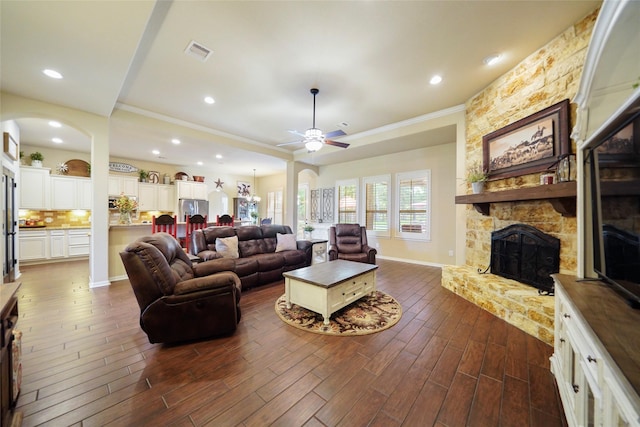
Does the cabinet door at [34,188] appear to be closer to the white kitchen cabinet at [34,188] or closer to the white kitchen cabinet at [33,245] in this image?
the white kitchen cabinet at [34,188]

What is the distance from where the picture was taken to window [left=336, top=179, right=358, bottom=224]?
6.91 meters

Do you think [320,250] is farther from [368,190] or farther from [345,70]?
[345,70]

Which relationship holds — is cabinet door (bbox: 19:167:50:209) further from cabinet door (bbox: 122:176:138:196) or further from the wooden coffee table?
the wooden coffee table

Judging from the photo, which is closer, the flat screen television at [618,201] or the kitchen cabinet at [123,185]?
the flat screen television at [618,201]

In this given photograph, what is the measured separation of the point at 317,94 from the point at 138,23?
7.31 feet

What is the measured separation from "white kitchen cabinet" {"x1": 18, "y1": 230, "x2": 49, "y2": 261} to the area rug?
6.43 m

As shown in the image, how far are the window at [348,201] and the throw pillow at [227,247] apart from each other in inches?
150

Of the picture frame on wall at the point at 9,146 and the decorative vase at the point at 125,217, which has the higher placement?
the picture frame on wall at the point at 9,146

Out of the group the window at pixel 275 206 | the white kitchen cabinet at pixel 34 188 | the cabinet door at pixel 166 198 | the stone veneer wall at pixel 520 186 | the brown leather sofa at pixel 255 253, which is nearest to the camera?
the stone veneer wall at pixel 520 186

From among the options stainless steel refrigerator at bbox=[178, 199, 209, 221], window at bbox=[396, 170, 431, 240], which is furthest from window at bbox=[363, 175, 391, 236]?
stainless steel refrigerator at bbox=[178, 199, 209, 221]

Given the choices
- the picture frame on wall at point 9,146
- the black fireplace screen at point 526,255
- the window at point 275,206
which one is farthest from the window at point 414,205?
the picture frame on wall at point 9,146

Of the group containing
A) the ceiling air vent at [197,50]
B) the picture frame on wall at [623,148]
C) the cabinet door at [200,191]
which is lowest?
the picture frame on wall at [623,148]

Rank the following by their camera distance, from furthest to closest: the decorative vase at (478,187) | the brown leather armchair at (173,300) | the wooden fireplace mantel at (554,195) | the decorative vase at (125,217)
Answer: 1. the decorative vase at (125,217)
2. the decorative vase at (478,187)
3. the wooden fireplace mantel at (554,195)
4. the brown leather armchair at (173,300)

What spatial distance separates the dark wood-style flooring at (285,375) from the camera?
1.44 m
